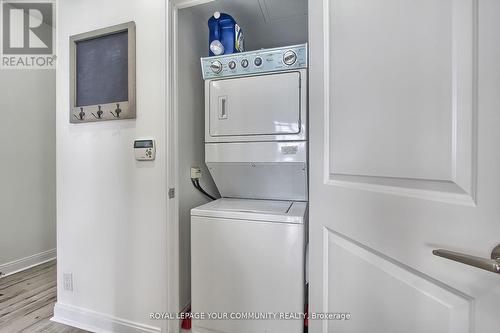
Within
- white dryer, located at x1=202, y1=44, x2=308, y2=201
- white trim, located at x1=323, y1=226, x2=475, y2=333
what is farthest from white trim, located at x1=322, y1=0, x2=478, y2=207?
white dryer, located at x1=202, y1=44, x2=308, y2=201

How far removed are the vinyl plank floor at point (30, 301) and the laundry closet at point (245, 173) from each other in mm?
1072

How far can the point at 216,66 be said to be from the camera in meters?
1.52

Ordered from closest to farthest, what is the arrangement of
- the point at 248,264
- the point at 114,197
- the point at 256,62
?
the point at 248,264, the point at 256,62, the point at 114,197

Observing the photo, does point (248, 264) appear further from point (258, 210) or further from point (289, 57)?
point (289, 57)

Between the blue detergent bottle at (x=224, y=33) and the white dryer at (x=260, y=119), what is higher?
the blue detergent bottle at (x=224, y=33)

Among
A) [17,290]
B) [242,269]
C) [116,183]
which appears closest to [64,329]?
[17,290]

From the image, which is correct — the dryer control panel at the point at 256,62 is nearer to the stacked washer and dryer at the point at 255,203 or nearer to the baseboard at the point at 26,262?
the stacked washer and dryer at the point at 255,203

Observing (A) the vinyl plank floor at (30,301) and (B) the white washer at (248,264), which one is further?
(A) the vinyl plank floor at (30,301)

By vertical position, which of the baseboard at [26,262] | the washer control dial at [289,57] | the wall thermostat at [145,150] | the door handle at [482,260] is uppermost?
the washer control dial at [289,57]

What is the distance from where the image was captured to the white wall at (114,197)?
4.76 ft

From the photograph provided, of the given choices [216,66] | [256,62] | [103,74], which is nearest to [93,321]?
[103,74]

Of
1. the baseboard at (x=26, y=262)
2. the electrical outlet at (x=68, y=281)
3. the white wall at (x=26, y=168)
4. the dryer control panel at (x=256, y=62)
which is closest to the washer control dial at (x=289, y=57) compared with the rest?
the dryer control panel at (x=256, y=62)

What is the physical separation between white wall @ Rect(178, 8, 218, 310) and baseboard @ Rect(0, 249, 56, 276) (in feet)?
6.98

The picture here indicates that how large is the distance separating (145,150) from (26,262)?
93.3 inches
